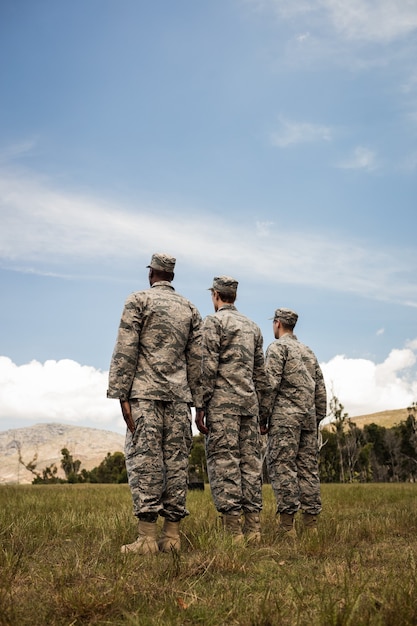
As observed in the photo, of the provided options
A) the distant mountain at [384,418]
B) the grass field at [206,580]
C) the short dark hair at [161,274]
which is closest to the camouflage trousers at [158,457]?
the grass field at [206,580]

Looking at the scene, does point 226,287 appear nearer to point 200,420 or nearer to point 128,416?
point 200,420

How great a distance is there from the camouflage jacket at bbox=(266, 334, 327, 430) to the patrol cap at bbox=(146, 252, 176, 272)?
191cm

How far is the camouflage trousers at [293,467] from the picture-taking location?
6.64m

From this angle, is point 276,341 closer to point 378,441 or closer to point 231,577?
point 231,577

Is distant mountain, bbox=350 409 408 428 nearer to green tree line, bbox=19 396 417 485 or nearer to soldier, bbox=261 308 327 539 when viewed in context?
green tree line, bbox=19 396 417 485

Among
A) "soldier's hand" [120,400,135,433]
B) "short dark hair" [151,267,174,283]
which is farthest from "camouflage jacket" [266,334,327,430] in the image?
"soldier's hand" [120,400,135,433]

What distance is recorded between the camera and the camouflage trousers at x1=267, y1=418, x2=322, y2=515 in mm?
6641

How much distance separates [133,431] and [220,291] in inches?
81.1

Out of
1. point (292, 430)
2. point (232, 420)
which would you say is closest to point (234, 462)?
point (232, 420)

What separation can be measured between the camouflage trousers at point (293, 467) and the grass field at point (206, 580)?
830 mm

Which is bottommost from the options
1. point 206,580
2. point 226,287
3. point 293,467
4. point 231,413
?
point 206,580

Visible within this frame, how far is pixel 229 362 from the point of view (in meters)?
6.25

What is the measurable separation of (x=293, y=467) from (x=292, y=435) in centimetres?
35

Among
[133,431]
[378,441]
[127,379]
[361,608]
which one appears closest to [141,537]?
[133,431]
